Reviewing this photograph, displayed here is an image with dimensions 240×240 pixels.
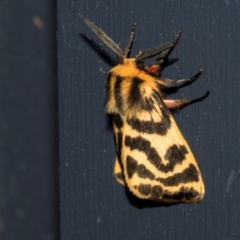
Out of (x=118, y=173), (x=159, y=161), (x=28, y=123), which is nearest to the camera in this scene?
(x=159, y=161)

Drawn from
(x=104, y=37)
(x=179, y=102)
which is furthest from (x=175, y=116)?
(x=104, y=37)

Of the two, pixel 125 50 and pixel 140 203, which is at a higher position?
pixel 125 50

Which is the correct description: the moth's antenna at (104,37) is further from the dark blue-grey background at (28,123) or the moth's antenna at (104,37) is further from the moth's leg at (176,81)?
the dark blue-grey background at (28,123)

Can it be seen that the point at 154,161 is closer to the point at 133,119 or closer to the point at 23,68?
the point at 133,119

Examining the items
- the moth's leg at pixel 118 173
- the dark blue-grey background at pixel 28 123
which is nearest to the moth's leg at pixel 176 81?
the moth's leg at pixel 118 173

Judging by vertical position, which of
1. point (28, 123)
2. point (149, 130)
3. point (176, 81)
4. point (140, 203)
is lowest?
point (140, 203)

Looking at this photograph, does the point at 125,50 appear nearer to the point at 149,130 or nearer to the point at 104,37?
the point at 104,37

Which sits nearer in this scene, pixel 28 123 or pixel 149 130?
pixel 149 130

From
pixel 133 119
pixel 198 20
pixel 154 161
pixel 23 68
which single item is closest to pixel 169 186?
pixel 154 161
